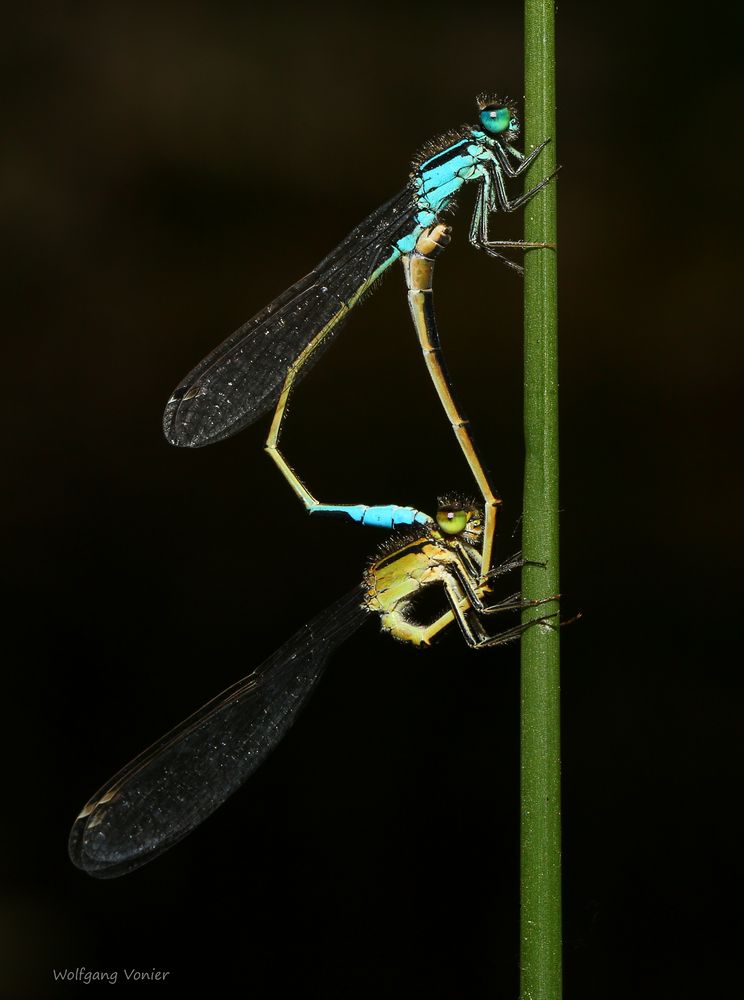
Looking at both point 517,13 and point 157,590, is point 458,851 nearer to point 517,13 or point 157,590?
point 157,590

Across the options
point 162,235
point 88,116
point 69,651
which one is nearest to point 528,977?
point 69,651

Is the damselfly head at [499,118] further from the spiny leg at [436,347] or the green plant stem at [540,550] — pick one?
the green plant stem at [540,550]

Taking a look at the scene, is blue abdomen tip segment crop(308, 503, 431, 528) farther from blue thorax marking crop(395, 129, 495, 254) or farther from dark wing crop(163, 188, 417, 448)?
blue thorax marking crop(395, 129, 495, 254)

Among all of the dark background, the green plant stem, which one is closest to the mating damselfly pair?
the green plant stem

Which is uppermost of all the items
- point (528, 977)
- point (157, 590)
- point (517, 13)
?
point (517, 13)

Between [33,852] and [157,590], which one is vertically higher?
[157,590]

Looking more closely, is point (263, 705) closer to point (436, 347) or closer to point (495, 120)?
point (436, 347)

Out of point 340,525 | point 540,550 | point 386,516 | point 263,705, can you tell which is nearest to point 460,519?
point 386,516

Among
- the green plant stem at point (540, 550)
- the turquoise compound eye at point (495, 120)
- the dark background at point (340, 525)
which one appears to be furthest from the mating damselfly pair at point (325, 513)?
the dark background at point (340, 525)
